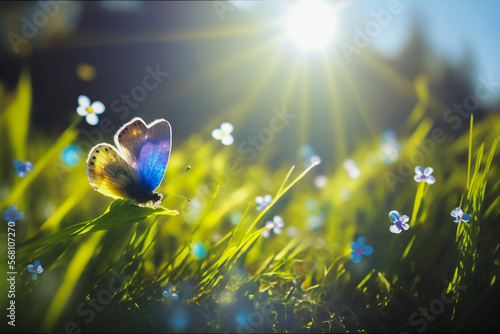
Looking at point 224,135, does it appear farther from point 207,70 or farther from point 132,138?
point 207,70

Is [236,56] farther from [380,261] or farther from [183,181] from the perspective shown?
[380,261]

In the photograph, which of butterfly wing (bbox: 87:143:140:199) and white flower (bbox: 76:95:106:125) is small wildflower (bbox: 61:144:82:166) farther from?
butterfly wing (bbox: 87:143:140:199)

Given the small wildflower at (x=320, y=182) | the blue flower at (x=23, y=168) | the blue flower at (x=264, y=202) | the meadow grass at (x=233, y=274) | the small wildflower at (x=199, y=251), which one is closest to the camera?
the meadow grass at (x=233, y=274)

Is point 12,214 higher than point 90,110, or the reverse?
point 90,110

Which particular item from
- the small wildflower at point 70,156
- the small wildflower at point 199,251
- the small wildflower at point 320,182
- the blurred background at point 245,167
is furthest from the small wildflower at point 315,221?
the small wildflower at point 70,156

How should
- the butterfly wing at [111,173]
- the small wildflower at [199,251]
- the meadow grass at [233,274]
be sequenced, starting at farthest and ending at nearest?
the small wildflower at [199,251], the butterfly wing at [111,173], the meadow grass at [233,274]

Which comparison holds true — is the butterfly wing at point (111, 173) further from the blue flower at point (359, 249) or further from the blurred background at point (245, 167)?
the blue flower at point (359, 249)

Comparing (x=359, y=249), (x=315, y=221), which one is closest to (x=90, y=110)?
(x=359, y=249)
